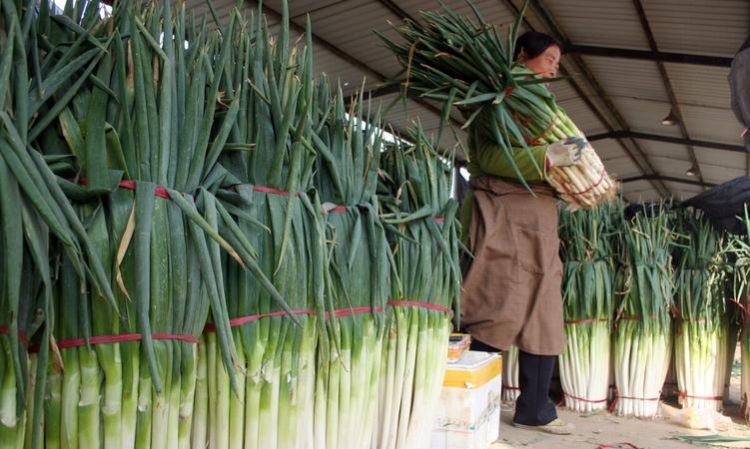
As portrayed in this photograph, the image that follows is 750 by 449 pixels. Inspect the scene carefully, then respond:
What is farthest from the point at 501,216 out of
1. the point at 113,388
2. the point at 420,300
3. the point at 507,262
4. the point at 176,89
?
the point at 113,388

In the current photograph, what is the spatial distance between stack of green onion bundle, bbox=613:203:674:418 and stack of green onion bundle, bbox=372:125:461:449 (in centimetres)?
184

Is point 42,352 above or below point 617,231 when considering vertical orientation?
below

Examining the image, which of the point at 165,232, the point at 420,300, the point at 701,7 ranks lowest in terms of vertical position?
the point at 420,300

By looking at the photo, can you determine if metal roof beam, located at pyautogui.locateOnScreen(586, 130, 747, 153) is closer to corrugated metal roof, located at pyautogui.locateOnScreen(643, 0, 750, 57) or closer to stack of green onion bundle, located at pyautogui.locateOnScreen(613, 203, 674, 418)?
corrugated metal roof, located at pyautogui.locateOnScreen(643, 0, 750, 57)

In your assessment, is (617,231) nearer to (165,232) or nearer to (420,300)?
(420,300)

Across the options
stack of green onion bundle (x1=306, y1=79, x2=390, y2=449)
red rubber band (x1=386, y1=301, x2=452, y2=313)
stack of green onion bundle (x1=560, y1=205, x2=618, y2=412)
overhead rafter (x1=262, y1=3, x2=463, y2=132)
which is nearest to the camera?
stack of green onion bundle (x1=306, y1=79, x2=390, y2=449)

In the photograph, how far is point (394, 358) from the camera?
1954 mm

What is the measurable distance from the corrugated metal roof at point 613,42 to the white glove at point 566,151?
2.85 m

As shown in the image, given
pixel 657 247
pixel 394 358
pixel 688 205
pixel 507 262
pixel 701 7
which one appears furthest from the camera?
pixel 701 7

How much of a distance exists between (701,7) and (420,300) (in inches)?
224

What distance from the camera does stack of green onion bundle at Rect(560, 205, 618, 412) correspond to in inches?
135

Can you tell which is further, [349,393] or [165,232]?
[349,393]

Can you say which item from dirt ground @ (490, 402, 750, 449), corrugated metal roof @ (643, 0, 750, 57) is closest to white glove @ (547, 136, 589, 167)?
dirt ground @ (490, 402, 750, 449)

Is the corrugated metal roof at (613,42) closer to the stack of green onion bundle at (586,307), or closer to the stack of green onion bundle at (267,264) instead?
the stack of green onion bundle at (586,307)
